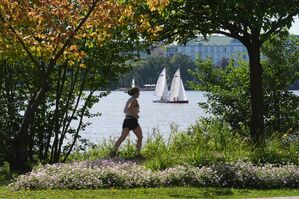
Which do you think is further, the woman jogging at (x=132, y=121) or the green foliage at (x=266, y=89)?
the green foliage at (x=266, y=89)

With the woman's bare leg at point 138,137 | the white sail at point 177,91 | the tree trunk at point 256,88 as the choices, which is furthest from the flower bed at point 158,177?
the white sail at point 177,91

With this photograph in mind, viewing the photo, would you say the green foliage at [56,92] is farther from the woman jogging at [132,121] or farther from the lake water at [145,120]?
the lake water at [145,120]

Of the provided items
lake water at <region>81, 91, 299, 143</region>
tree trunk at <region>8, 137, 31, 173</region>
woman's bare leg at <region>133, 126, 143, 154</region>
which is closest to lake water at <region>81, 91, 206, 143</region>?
lake water at <region>81, 91, 299, 143</region>

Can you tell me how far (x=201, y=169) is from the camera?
1154cm

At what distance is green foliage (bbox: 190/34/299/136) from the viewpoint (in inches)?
802

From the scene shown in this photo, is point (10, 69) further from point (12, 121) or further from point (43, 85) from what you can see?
point (43, 85)

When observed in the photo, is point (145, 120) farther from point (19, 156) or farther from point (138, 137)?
point (19, 156)

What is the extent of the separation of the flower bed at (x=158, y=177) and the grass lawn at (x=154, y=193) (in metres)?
0.34

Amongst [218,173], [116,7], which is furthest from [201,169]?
[116,7]

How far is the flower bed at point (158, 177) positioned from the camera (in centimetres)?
1105

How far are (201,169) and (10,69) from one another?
659cm

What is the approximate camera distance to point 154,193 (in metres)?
10.4

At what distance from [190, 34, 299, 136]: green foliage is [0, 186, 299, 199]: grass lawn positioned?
897 centimetres

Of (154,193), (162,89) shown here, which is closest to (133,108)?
(154,193)
